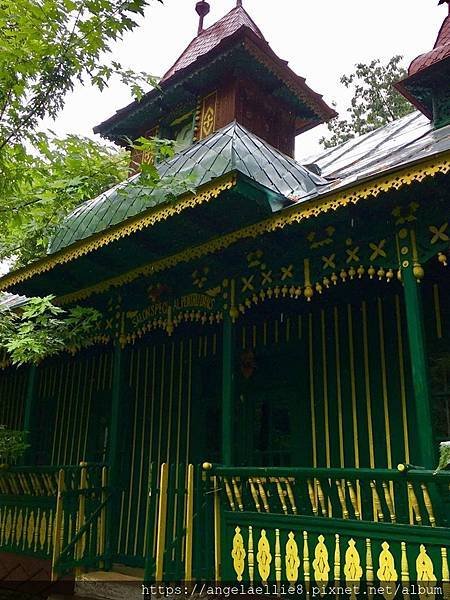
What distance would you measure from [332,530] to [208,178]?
373 centimetres

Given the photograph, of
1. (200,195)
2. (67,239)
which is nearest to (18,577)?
(67,239)

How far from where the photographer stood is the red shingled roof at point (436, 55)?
763 cm

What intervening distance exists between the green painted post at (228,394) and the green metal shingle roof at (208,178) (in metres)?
1.56

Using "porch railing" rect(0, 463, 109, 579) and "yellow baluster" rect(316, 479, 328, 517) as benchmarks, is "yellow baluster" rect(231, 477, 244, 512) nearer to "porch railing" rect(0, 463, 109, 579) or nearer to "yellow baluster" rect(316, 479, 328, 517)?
"yellow baluster" rect(316, 479, 328, 517)

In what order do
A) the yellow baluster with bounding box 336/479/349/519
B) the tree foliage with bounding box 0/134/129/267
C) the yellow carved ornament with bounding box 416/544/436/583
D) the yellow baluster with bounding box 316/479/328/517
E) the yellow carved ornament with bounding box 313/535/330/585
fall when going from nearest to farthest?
the yellow carved ornament with bounding box 416/544/436/583, the yellow carved ornament with bounding box 313/535/330/585, the yellow baluster with bounding box 336/479/349/519, the yellow baluster with bounding box 316/479/328/517, the tree foliage with bounding box 0/134/129/267

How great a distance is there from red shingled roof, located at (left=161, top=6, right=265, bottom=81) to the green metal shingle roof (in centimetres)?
251

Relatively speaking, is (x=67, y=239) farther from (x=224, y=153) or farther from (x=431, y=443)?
(x=431, y=443)

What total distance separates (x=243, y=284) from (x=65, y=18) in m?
3.50

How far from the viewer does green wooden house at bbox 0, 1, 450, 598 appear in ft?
16.1

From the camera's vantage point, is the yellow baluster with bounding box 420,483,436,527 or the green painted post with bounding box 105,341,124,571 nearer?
the yellow baluster with bounding box 420,483,436,527

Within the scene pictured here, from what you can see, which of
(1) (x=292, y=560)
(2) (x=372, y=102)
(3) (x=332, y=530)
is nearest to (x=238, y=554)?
(1) (x=292, y=560)

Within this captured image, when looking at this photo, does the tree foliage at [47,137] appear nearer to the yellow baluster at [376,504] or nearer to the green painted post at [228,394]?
the green painted post at [228,394]

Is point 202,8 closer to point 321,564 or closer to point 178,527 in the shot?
point 178,527

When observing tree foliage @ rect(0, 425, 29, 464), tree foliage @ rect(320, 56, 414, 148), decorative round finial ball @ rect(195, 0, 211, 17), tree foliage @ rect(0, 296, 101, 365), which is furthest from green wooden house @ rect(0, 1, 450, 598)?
tree foliage @ rect(320, 56, 414, 148)
